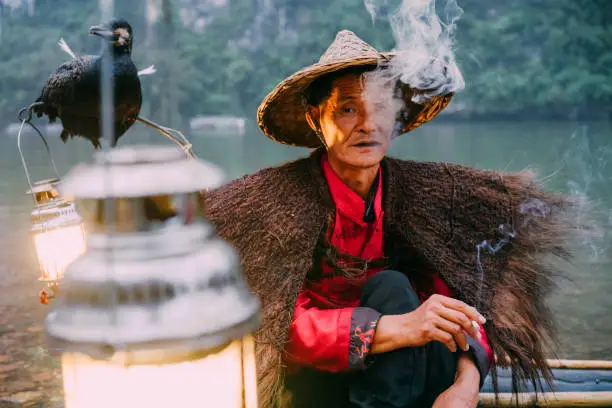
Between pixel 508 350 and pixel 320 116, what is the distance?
0.92m

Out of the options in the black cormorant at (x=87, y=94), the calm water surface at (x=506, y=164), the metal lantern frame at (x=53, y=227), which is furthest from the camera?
the calm water surface at (x=506, y=164)

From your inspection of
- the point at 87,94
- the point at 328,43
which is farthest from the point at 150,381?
the point at 328,43

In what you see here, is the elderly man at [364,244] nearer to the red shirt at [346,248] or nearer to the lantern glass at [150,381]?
the red shirt at [346,248]

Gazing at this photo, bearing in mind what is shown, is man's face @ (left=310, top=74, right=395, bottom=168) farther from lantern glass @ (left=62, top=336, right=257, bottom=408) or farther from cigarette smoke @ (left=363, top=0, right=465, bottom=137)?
lantern glass @ (left=62, top=336, right=257, bottom=408)

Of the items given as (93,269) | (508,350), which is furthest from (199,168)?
(508,350)

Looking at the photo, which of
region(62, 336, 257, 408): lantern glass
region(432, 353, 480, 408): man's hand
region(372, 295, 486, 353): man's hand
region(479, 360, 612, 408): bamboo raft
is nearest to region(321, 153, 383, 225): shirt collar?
region(372, 295, 486, 353): man's hand

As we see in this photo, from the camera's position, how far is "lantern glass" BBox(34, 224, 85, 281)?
214 cm

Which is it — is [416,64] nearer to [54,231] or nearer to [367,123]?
[367,123]

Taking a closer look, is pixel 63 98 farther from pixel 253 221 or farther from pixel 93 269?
pixel 93 269

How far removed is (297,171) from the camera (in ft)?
7.20

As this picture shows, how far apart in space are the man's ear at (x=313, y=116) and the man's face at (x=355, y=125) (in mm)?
77

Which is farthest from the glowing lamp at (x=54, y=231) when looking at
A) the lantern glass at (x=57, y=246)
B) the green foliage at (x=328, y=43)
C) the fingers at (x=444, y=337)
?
the green foliage at (x=328, y=43)

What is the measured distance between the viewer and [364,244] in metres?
2.16

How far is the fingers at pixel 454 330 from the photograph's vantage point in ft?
5.70
